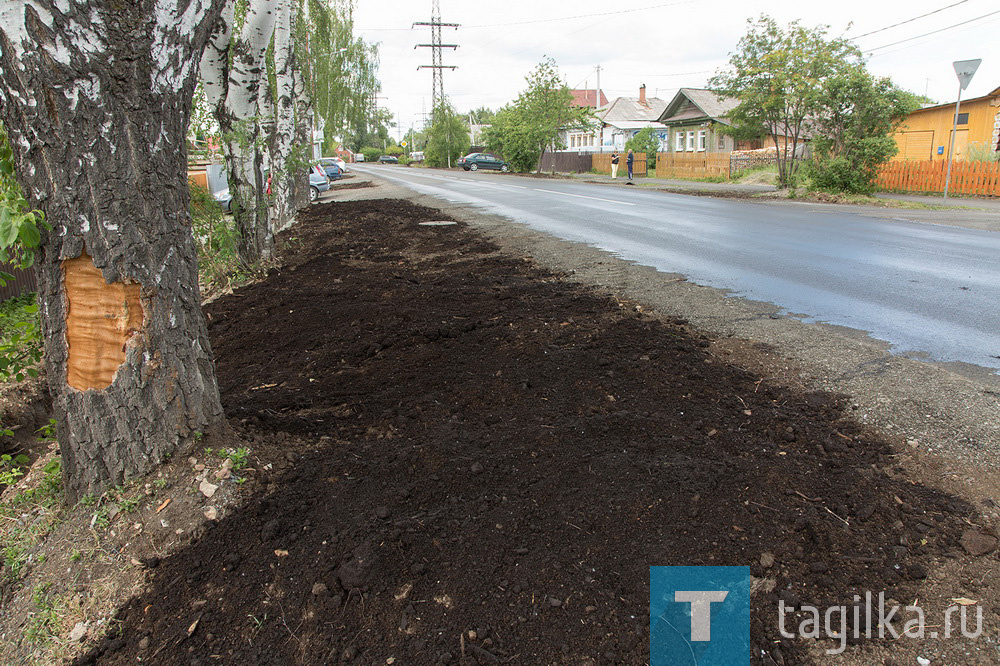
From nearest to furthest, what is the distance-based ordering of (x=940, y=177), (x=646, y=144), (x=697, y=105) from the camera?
(x=940, y=177), (x=697, y=105), (x=646, y=144)

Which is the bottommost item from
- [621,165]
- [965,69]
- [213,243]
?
[213,243]

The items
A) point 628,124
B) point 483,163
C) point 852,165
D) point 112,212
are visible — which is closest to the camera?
point 112,212

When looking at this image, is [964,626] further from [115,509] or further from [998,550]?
[115,509]

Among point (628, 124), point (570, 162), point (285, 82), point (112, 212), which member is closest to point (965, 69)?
point (285, 82)

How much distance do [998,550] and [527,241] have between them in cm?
920

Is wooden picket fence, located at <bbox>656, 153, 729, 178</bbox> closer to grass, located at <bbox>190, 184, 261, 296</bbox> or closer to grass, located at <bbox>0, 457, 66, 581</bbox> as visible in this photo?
grass, located at <bbox>190, 184, 261, 296</bbox>

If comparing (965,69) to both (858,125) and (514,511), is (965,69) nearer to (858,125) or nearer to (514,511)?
(858,125)

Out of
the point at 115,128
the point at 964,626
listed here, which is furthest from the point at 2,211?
the point at 964,626

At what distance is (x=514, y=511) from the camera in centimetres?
261

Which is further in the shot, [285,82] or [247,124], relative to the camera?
[285,82]

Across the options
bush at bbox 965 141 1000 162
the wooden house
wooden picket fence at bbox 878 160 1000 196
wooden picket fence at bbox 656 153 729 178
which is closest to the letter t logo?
wooden picket fence at bbox 878 160 1000 196

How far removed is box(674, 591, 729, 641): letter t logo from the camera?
210 cm

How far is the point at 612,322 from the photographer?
5.58 meters

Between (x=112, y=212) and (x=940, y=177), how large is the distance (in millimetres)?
24422
